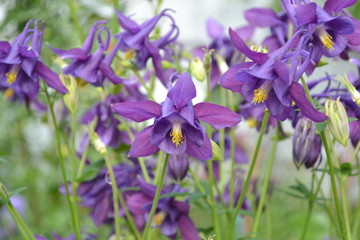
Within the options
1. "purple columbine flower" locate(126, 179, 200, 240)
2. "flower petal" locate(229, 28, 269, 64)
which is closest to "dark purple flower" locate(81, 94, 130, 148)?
"purple columbine flower" locate(126, 179, 200, 240)

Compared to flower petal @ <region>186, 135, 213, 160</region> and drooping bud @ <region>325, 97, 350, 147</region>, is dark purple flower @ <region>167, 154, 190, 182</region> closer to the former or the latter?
flower petal @ <region>186, 135, 213, 160</region>

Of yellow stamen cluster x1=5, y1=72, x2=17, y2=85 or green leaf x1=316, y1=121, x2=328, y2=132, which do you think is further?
yellow stamen cluster x1=5, y1=72, x2=17, y2=85

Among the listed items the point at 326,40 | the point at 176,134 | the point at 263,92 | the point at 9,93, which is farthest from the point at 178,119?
the point at 9,93

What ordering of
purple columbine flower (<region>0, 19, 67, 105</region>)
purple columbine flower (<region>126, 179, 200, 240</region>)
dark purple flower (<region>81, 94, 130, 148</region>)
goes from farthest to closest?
dark purple flower (<region>81, 94, 130, 148</region>), purple columbine flower (<region>126, 179, 200, 240</region>), purple columbine flower (<region>0, 19, 67, 105</region>)

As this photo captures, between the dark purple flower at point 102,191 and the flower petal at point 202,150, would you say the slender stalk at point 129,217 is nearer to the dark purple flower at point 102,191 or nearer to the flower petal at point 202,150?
the dark purple flower at point 102,191

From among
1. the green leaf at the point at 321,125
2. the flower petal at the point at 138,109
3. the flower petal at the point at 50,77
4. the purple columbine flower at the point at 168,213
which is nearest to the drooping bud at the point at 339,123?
the green leaf at the point at 321,125
